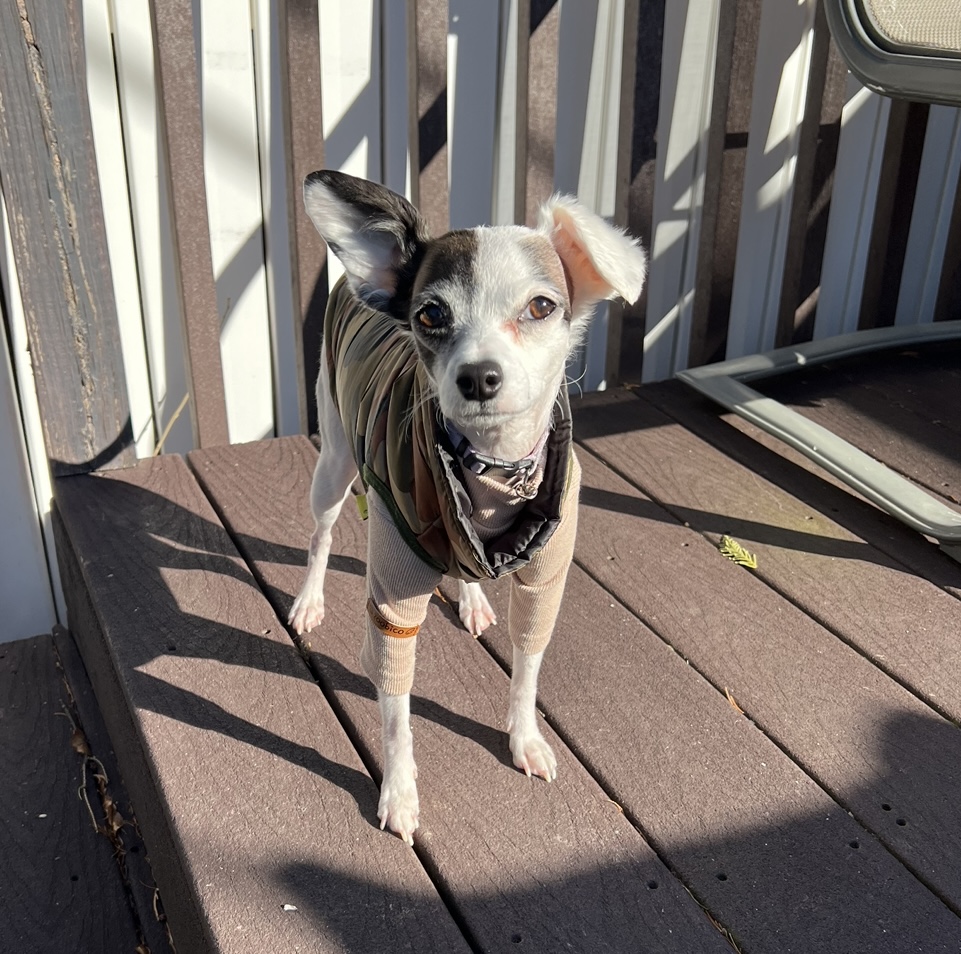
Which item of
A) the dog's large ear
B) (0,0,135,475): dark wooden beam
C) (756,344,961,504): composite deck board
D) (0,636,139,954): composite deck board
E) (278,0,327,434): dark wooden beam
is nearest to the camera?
the dog's large ear

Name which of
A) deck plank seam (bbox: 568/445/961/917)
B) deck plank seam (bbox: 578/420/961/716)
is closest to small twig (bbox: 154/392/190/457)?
deck plank seam (bbox: 578/420/961/716)

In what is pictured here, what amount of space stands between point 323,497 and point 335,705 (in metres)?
0.50

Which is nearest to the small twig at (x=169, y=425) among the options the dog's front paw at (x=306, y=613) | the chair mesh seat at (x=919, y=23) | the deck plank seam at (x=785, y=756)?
the dog's front paw at (x=306, y=613)

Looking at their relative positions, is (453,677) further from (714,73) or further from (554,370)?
(714,73)

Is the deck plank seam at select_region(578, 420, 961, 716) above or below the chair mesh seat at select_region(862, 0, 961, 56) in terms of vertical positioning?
below

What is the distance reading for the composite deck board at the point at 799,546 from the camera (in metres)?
2.34

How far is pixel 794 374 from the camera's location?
12.4 feet

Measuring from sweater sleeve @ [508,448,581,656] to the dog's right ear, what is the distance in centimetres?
45

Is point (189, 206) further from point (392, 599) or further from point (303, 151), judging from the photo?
point (392, 599)

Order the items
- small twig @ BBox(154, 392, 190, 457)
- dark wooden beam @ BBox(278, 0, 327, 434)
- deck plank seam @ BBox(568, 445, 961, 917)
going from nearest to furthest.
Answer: deck plank seam @ BBox(568, 445, 961, 917)
dark wooden beam @ BBox(278, 0, 327, 434)
small twig @ BBox(154, 392, 190, 457)

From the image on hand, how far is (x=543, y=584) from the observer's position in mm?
1858

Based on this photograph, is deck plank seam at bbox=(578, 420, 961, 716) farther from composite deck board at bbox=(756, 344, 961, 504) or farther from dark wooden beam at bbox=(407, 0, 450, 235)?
dark wooden beam at bbox=(407, 0, 450, 235)

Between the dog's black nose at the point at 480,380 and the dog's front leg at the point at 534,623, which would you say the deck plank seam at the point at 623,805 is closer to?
the dog's front leg at the point at 534,623

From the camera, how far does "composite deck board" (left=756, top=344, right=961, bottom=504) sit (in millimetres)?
3168
